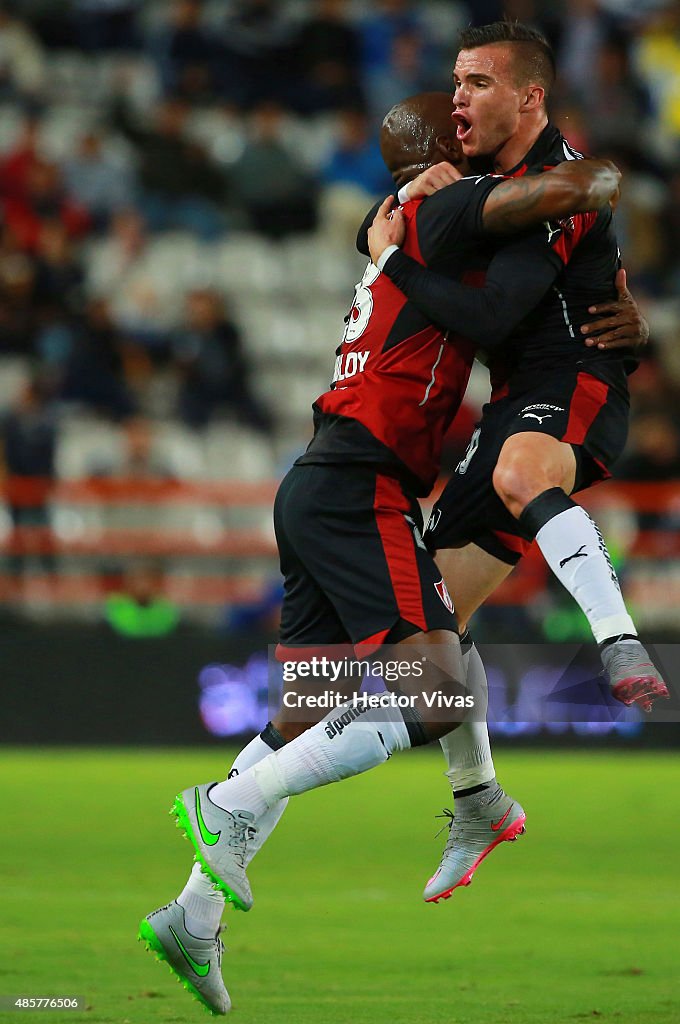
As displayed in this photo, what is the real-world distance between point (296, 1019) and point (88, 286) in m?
10.6

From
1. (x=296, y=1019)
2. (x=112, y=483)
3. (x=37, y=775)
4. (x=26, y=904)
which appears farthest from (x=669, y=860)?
(x=112, y=483)

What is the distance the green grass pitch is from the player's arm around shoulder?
215 centimetres

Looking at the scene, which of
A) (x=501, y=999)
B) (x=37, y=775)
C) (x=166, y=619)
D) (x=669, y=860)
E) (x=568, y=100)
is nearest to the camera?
(x=501, y=999)

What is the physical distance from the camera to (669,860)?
7.66 metres

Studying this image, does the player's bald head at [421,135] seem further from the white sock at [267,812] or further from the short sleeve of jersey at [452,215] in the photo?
the white sock at [267,812]

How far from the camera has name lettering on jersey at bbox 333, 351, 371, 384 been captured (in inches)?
184

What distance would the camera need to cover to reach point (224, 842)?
4453 millimetres

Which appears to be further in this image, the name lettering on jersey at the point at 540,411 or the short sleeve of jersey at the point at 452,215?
the name lettering on jersey at the point at 540,411

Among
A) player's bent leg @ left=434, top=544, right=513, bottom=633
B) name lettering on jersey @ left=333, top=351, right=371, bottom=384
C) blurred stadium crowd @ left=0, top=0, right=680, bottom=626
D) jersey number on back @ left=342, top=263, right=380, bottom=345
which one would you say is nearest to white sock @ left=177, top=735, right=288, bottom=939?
player's bent leg @ left=434, top=544, right=513, bottom=633

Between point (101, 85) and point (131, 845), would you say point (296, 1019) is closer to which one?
point (131, 845)

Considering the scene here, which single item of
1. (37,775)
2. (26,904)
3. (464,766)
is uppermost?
(464,766)

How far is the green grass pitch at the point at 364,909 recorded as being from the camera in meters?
4.75

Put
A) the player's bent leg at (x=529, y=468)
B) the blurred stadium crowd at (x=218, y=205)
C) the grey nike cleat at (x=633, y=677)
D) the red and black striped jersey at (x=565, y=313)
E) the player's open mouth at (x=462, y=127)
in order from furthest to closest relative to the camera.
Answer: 1. the blurred stadium crowd at (x=218, y=205)
2. the red and black striped jersey at (x=565, y=313)
3. the player's open mouth at (x=462, y=127)
4. the player's bent leg at (x=529, y=468)
5. the grey nike cleat at (x=633, y=677)

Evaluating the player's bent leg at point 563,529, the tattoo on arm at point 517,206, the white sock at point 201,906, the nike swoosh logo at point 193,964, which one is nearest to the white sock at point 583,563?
the player's bent leg at point 563,529
